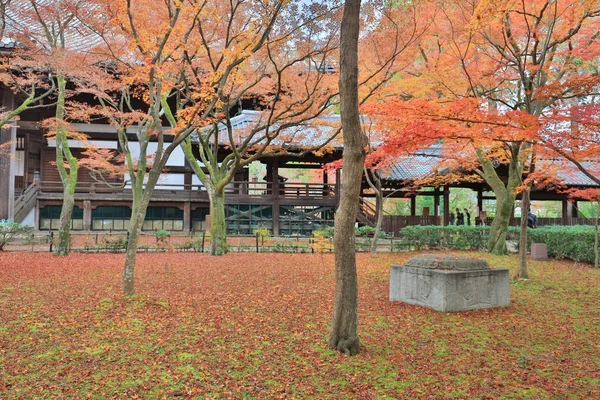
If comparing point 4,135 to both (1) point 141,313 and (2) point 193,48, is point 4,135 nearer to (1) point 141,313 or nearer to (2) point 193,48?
(2) point 193,48

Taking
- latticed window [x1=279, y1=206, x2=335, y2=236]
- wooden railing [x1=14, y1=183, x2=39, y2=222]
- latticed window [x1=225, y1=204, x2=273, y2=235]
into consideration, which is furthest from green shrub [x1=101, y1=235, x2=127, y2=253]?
latticed window [x1=279, y1=206, x2=335, y2=236]

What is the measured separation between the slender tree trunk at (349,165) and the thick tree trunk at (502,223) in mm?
13496

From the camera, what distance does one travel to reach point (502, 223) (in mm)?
16453

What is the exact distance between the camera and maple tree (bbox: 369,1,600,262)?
8133mm

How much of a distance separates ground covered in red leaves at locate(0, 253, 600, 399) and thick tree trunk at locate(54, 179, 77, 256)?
3920mm

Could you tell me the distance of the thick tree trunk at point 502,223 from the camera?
1633 centimetres

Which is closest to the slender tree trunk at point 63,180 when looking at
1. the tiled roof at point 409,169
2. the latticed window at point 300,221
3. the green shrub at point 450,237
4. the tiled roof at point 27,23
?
the tiled roof at point 27,23

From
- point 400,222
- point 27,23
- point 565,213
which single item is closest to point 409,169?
point 400,222

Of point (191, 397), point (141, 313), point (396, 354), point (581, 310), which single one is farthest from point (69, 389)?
point (581, 310)

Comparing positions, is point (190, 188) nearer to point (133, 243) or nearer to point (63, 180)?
point (63, 180)

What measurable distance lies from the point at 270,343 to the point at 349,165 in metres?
2.47

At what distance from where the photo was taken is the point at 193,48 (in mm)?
12086

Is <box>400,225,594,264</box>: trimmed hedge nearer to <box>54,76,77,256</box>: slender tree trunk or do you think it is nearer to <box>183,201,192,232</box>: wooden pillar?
<box>183,201,192,232</box>: wooden pillar

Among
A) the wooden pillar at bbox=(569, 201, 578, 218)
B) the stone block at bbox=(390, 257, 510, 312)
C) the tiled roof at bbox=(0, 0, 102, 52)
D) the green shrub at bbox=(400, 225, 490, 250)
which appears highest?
the tiled roof at bbox=(0, 0, 102, 52)
